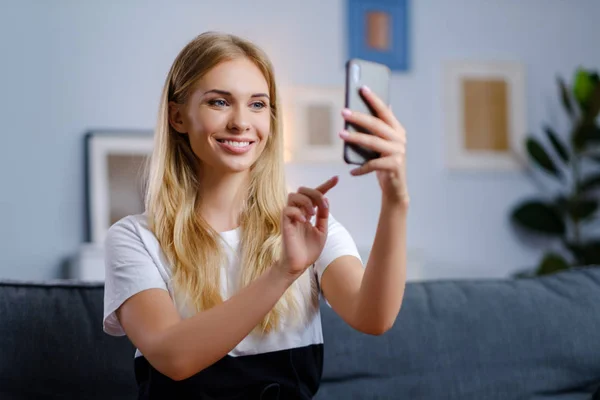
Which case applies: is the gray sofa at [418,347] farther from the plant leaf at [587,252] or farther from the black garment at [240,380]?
the plant leaf at [587,252]

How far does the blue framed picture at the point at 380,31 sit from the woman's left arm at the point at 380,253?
120 inches

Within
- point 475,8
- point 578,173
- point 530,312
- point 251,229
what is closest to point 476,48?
point 475,8

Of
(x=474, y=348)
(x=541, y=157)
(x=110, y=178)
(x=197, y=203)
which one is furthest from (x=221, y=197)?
(x=541, y=157)

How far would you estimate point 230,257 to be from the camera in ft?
4.60

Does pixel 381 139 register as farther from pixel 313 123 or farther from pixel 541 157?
pixel 541 157

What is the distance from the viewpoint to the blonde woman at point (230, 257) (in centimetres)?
116

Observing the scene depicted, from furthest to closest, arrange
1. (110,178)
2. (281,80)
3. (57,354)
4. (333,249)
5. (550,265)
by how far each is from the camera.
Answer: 1. (281,80)
2. (550,265)
3. (110,178)
4. (57,354)
5. (333,249)

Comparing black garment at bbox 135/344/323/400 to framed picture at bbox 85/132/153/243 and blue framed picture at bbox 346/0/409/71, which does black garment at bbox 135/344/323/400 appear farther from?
blue framed picture at bbox 346/0/409/71

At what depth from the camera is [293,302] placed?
4.53 ft

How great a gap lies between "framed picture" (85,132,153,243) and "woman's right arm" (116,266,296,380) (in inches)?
107

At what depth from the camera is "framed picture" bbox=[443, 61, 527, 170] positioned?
4.44m

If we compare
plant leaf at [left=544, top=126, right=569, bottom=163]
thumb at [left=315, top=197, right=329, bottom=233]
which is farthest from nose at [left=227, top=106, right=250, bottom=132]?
plant leaf at [left=544, top=126, right=569, bottom=163]

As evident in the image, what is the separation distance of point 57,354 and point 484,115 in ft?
11.4

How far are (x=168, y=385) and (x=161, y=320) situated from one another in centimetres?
15
